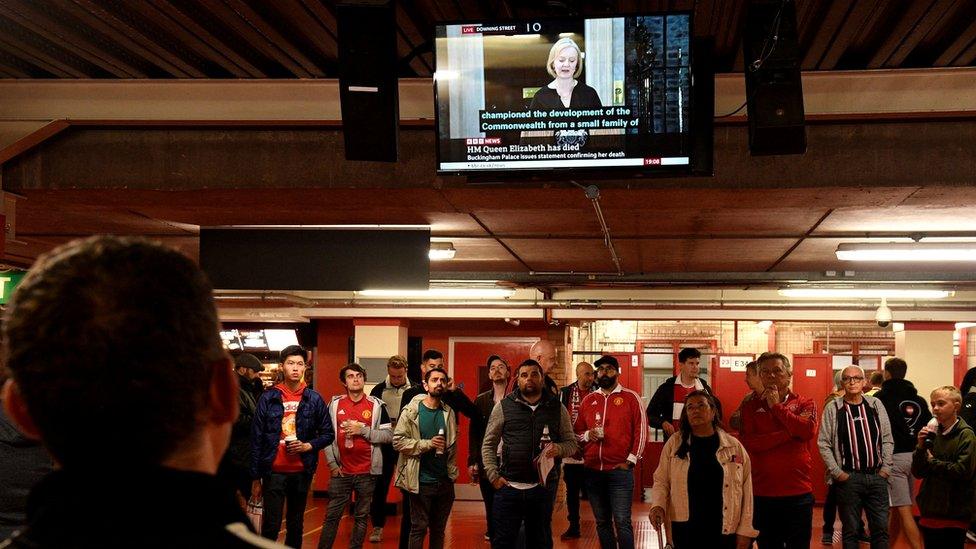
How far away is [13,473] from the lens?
5059 millimetres

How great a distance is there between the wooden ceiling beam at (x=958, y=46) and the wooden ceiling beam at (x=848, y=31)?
516 mm

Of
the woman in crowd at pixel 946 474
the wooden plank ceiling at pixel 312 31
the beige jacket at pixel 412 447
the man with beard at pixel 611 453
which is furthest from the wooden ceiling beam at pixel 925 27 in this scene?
the beige jacket at pixel 412 447

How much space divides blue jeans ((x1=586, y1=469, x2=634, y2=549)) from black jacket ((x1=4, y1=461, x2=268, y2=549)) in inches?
284

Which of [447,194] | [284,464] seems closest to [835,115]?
[447,194]

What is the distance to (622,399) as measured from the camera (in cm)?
866

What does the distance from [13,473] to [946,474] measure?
637 centimetres

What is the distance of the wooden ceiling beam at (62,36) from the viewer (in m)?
4.76

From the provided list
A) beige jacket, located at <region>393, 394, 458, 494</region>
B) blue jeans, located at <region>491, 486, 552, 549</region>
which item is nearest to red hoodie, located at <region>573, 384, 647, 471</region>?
blue jeans, located at <region>491, 486, 552, 549</region>

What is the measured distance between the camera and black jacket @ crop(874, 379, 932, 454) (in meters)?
8.57

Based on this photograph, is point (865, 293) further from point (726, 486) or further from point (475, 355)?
point (726, 486)

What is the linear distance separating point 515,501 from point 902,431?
3.84 m

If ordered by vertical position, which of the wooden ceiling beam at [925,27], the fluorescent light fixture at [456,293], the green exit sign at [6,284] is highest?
the wooden ceiling beam at [925,27]

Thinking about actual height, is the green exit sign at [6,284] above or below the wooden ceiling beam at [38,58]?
below

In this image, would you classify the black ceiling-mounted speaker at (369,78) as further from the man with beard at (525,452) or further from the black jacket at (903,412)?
the black jacket at (903,412)
